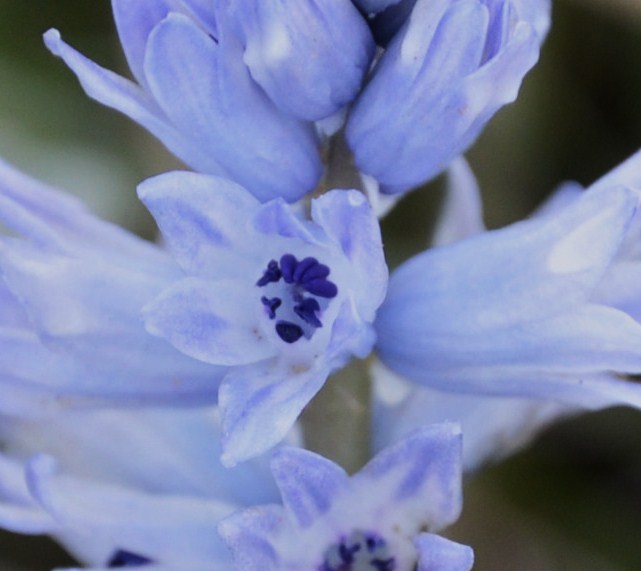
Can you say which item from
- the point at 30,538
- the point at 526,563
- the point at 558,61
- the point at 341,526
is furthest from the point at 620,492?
the point at 341,526

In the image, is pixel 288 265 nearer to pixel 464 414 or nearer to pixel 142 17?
pixel 142 17

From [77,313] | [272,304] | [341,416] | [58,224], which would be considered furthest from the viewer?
[341,416]

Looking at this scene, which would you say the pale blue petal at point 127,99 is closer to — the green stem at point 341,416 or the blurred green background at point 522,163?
the green stem at point 341,416

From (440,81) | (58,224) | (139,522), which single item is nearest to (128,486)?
(139,522)

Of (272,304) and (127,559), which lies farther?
(127,559)

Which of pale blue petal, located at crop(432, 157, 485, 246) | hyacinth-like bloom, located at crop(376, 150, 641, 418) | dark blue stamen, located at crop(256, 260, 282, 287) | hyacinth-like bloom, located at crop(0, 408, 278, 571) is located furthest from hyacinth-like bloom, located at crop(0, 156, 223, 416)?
pale blue petal, located at crop(432, 157, 485, 246)
